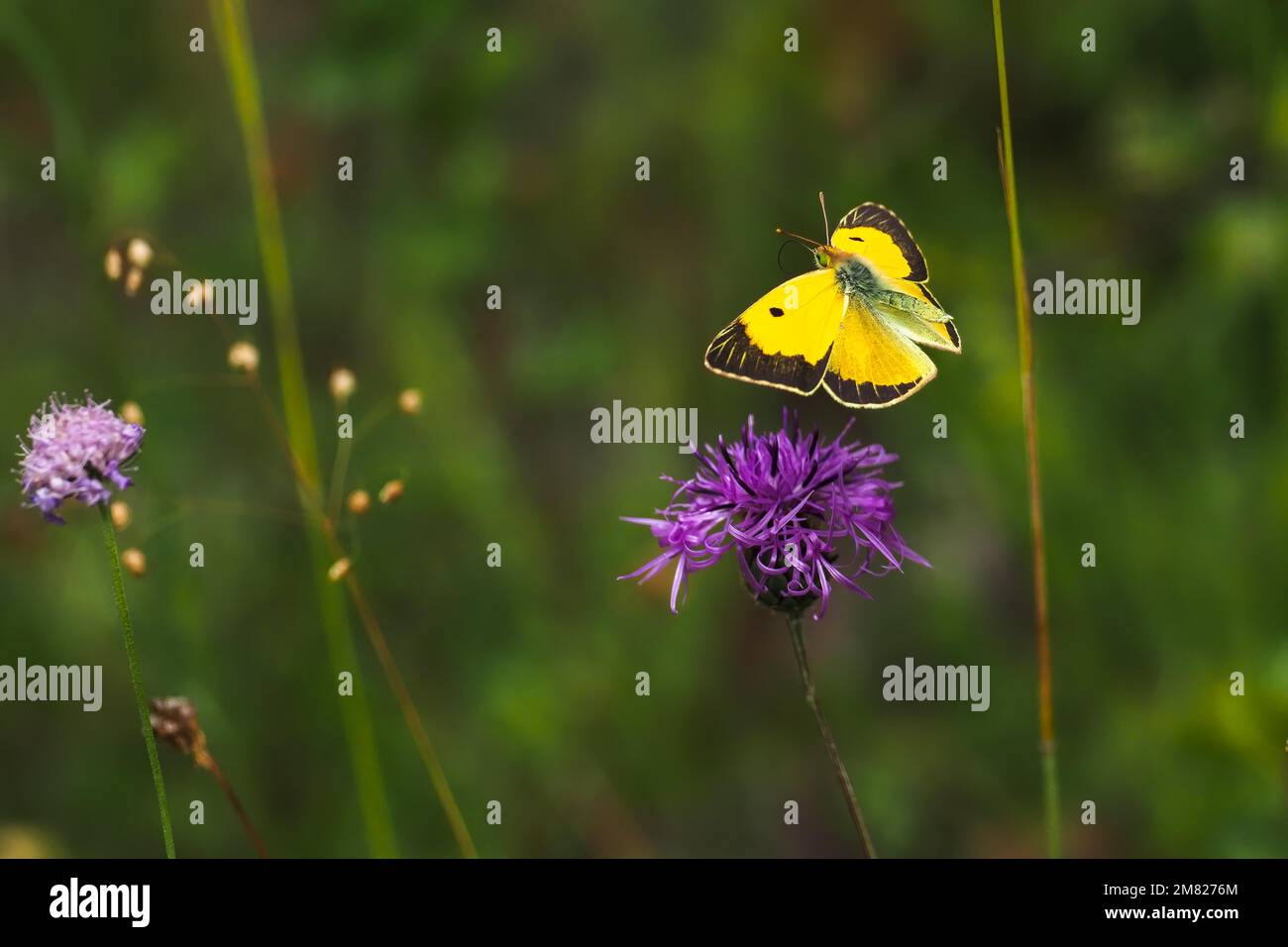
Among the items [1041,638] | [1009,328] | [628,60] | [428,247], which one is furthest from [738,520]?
[628,60]

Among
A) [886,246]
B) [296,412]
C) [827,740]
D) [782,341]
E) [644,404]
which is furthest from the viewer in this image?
[644,404]

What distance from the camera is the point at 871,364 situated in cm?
279

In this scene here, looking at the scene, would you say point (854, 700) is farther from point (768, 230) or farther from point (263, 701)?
point (263, 701)

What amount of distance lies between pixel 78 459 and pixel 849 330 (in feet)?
5.55

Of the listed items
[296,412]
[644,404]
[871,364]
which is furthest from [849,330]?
[644,404]

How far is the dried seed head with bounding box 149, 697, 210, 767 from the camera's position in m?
2.55

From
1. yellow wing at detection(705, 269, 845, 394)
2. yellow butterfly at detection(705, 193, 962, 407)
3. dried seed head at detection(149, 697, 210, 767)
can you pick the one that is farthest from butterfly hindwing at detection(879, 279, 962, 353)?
dried seed head at detection(149, 697, 210, 767)

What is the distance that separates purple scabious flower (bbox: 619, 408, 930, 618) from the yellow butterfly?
16cm

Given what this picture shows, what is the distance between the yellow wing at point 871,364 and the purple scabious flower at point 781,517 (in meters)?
0.13

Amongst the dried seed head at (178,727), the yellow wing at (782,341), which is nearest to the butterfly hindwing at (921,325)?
the yellow wing at (782,341)

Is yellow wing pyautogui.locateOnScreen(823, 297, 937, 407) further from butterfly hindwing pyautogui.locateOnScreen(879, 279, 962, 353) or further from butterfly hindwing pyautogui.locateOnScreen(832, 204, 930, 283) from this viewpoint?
butterfly hindwing pyautogui.locateOnScreen(832, 204, 930, 283)

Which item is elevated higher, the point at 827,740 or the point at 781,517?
the point at 781,517

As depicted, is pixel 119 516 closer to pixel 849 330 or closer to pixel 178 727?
pixel 178 727

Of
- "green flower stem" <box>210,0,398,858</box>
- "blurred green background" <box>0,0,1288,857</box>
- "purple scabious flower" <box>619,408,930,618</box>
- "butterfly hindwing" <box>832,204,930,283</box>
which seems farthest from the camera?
"blurred green background" <box>0,0,1288,857</box>
